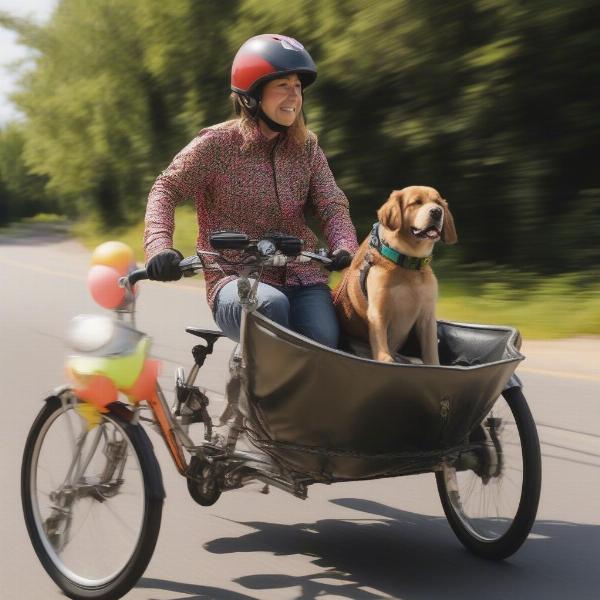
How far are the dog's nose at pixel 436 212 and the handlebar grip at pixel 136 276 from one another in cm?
111

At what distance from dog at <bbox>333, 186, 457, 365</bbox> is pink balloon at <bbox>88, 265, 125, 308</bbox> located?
932 millimetres

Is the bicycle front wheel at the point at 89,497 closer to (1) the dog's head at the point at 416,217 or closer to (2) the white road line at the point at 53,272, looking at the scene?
(1) the dog's head at the point at 416,217

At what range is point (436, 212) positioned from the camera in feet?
13.7

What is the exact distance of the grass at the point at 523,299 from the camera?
10195mm

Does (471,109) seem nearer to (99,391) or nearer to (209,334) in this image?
(209,334)

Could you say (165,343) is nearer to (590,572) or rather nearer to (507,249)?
(507,249)

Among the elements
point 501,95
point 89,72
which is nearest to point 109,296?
point 501,95

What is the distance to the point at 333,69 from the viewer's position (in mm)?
14734

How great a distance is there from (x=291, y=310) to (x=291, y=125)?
2.36 feet

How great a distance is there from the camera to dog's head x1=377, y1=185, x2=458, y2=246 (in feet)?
13.6

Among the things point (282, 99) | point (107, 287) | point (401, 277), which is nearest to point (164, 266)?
point (107, 287)

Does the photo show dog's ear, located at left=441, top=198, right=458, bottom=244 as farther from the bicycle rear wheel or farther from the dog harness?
the bicycle rear wheel

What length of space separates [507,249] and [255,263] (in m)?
9.96

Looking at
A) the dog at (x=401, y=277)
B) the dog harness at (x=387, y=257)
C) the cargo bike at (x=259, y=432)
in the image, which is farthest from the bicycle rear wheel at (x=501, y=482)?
the dog harness at (x=387, y=257)
